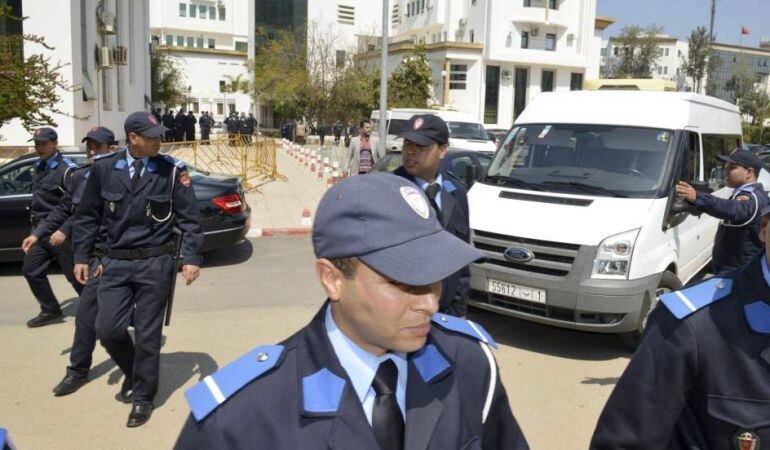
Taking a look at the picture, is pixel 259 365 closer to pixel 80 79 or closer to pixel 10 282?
pixel 10 282

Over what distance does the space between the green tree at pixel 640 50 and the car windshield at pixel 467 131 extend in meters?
55.2

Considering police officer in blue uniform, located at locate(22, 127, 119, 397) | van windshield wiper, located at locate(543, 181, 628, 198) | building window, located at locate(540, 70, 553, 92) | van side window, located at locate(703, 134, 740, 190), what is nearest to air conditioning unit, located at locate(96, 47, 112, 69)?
police officer in blue uniform, located at locate(22, 127, 119, 397)

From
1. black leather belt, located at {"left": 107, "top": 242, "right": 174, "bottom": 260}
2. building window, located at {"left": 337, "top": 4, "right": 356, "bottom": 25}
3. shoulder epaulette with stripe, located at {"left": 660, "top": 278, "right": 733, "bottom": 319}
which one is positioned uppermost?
building window, located at {"left": 337, "top": 4, "right": 356, "bottom": 25}

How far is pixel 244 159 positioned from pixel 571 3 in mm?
42871

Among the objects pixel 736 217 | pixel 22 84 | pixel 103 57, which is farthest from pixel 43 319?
pixel 103 57

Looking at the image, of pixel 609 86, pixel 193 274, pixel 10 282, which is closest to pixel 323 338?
Answer: pixel 193 274

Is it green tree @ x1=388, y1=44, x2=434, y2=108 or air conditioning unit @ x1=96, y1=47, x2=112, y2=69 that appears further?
green tree @ x1=388, y1=44, x2=434, y2=108

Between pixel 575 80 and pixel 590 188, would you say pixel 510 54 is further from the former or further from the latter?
pixel 590 188

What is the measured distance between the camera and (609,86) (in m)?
9.38

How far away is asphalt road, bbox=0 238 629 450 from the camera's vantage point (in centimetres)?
423

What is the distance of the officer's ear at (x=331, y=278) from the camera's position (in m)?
1.41

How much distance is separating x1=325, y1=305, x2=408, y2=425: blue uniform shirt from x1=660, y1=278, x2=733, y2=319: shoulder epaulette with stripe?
0.86 m

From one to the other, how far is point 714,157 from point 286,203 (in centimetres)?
957

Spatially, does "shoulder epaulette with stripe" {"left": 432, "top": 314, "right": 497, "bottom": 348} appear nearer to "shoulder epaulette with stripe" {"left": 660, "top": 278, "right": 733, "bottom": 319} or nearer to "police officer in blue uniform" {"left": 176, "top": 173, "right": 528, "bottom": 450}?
"police officer in blue uniform" {"left": 176, "top": 173, "right": 528, "bottom": 450}
